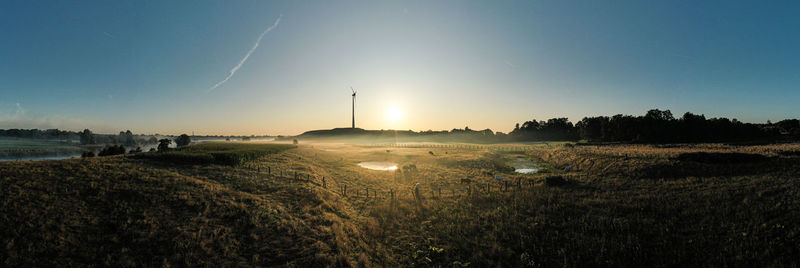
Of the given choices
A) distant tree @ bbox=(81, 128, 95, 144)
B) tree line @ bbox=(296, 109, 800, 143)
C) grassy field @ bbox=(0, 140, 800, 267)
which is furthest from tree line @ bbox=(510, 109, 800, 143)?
distant tree @ bbox=(81, 128, 95, 144)

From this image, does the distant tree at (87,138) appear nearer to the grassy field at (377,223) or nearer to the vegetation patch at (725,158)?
the grassy field at (377,223)

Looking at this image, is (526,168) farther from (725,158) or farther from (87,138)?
(87,138)

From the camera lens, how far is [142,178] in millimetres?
20062

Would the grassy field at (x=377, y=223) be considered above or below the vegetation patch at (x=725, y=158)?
below

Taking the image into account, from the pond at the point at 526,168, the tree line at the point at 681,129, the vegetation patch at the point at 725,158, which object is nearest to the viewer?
the vegetation patch at the point at 725,158

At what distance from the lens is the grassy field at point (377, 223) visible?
11102mm

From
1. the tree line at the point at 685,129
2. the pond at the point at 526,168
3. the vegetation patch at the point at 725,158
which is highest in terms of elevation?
the tree line at the point at 685,129

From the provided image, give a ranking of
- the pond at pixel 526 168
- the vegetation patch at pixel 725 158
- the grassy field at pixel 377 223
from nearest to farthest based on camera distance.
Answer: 1. the grassy field at pixel 377 223
2. the vegetation patch at pixel 725 158
3. the pond at pixel 526 168

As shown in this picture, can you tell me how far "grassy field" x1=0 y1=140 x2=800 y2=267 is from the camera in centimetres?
1110

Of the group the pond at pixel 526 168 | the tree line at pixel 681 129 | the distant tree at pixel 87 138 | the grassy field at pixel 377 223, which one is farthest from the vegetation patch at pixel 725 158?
the distant tree at pixel 87 138

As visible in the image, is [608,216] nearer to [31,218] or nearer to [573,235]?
[573,235]

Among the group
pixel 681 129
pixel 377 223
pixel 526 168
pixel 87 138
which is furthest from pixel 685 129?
pixel 87 138

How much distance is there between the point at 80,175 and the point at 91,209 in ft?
27.0

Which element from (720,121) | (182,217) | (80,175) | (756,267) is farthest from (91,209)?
(720,121)
